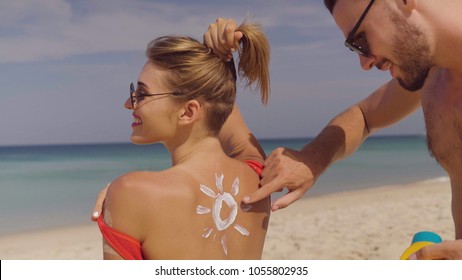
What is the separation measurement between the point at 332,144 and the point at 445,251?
3.21 feet

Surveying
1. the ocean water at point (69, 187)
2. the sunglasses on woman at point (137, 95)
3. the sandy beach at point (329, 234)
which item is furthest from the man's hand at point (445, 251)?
the ocean water at point (69, 187)

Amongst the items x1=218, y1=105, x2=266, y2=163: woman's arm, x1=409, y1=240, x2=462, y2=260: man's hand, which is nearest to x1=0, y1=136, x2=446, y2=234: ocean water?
x1=218, y1=105, x2=266, y2=163: woman's arm

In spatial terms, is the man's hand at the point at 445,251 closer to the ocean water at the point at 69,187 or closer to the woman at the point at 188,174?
the woman at the point at 188,174

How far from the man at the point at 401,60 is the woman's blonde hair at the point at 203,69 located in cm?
6

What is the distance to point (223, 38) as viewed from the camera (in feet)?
7.56

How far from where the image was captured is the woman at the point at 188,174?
1.97 m

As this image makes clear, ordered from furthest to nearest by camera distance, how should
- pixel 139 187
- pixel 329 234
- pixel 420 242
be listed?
pixel 329 234
pixel 420 242
pixel 139 187

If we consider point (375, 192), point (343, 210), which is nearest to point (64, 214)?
point (343, 210)

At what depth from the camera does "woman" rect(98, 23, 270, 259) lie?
1973 millimetres

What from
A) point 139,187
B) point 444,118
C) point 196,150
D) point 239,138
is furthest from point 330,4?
point 139,187

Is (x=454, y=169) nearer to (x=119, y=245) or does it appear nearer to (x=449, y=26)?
(x=449, y=26)

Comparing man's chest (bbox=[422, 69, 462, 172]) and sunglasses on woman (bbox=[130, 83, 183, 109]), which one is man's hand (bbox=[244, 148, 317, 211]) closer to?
sunglasses on woman (bbox=[130, 83, 183, 109])

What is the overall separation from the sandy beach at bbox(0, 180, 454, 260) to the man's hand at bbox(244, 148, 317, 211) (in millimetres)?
4764

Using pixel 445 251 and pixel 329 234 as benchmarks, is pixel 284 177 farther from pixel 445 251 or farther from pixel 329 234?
pixel 329 234
